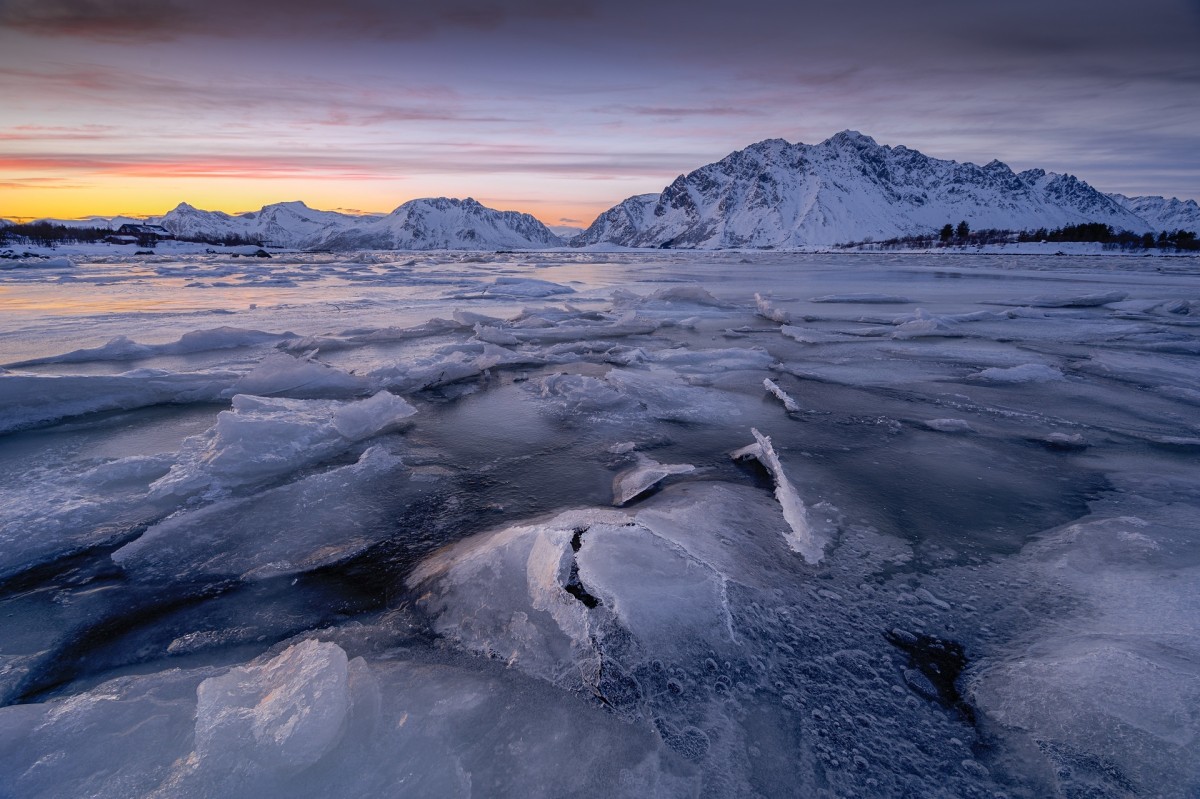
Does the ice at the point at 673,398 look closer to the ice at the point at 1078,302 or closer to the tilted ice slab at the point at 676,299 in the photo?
the tilted ice slab at the point at 676,299

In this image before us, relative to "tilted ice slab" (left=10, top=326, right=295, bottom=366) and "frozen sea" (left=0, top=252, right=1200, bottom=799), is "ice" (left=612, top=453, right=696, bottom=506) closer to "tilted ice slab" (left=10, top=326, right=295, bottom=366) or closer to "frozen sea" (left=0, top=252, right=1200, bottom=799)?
"frozen sea" (left=0, top=252, right=1200, bottom=799)

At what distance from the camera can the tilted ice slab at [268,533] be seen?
280 centimetres

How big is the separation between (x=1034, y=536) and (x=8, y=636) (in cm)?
491

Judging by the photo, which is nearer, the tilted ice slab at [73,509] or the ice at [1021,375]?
the tilted ice slab at [73,509]

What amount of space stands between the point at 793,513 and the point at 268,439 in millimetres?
3702

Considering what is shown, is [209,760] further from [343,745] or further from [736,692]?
[736,692]

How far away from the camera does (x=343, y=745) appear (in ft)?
5.74

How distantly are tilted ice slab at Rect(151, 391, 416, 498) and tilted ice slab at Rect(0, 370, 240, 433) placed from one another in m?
1.40

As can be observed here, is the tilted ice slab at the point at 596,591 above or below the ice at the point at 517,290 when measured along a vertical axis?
below

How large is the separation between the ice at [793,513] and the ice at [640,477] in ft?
1.78

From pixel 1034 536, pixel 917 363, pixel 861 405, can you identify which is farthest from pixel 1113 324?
pixel 1034 536

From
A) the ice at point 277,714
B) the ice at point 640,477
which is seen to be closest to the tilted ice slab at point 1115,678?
the ice at point 640,477

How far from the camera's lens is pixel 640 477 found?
12.1 ft

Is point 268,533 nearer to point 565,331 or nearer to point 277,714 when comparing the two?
point 277,714
